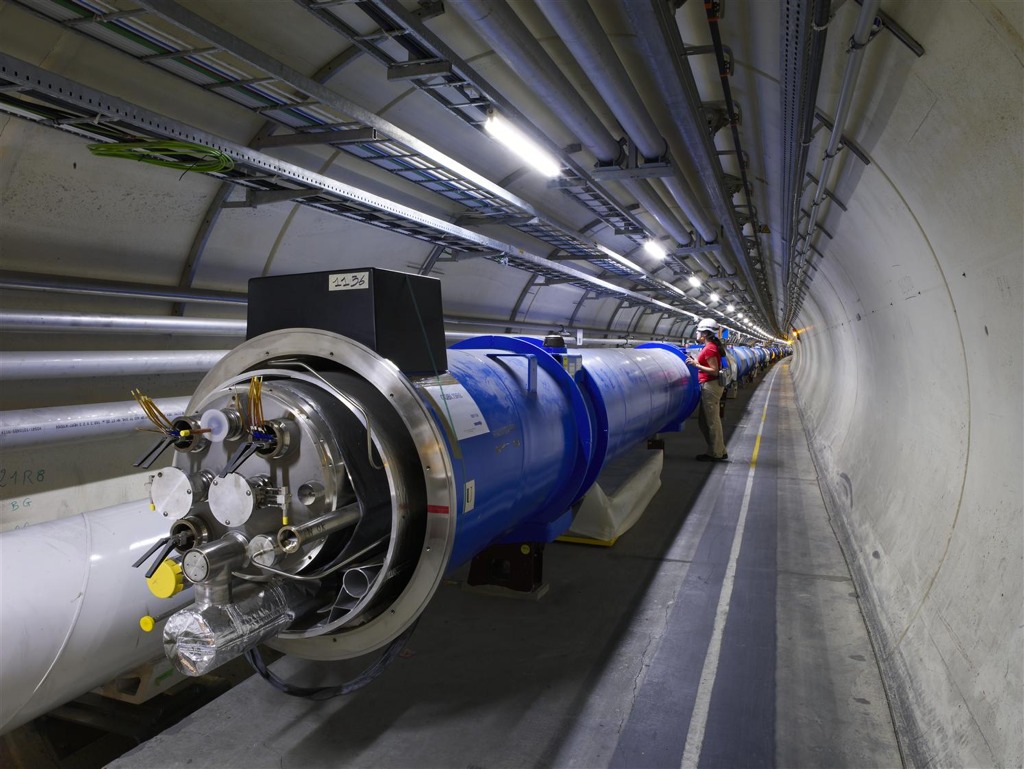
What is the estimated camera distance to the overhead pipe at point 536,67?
2.44 metres

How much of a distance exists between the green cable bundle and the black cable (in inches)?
86.0

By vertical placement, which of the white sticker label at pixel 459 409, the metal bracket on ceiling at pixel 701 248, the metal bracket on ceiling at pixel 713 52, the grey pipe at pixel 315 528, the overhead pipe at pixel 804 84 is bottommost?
the grey pipe at pixel 315 528

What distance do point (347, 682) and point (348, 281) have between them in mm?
1312

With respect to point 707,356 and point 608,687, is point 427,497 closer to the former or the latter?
point 608,687

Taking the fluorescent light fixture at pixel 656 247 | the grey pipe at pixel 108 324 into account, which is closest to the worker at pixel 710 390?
the fluorescent light fixture at pixel 656 247

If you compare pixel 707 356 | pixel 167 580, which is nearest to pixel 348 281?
pixel 167 580

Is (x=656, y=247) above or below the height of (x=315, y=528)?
above

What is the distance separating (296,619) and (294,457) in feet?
1.64

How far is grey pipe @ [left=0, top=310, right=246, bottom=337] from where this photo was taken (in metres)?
3.17

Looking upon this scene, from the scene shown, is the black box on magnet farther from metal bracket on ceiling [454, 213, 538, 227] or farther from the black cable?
metal bracket on ceiling [454, 213, 538, 227]

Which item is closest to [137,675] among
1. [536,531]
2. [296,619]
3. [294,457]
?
[296,619]

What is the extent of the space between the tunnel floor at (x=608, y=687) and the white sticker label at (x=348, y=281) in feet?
5.08

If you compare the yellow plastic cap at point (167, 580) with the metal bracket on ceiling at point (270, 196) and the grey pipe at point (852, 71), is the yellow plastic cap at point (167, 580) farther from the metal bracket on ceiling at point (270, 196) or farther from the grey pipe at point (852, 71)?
the metal bracket on ceiling at point (270, 196)

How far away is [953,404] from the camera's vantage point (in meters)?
2.64
